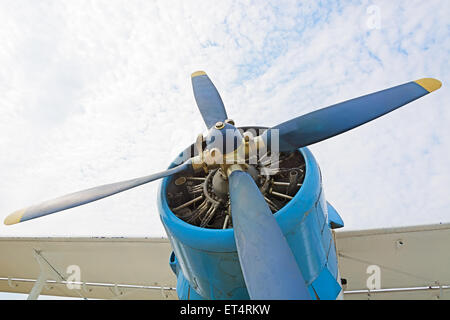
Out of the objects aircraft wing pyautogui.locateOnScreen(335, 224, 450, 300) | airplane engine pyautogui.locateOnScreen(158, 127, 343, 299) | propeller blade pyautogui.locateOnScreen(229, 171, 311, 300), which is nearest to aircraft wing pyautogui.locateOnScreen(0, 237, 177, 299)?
airplane engine pyautogui.locateOnScreen(158, 127, 343, 299)

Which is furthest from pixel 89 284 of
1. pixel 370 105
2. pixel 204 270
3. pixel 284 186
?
pixel 370 105

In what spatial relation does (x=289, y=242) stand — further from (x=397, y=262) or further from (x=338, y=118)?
(x=397, y=262)

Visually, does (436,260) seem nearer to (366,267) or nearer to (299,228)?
(366,267)

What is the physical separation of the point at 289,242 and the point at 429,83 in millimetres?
3016

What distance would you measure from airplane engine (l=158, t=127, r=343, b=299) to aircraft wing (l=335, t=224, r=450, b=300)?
3.02 meters

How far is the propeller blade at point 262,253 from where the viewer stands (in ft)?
9.55

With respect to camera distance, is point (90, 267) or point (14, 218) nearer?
point (14, 218)

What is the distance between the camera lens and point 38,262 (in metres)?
8.29

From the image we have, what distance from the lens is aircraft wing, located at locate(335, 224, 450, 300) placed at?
6.97 meters

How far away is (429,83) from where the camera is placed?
4.44 metres

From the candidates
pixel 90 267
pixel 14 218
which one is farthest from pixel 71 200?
pixel 90 267

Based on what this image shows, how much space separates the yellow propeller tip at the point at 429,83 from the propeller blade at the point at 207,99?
9.56 feet
